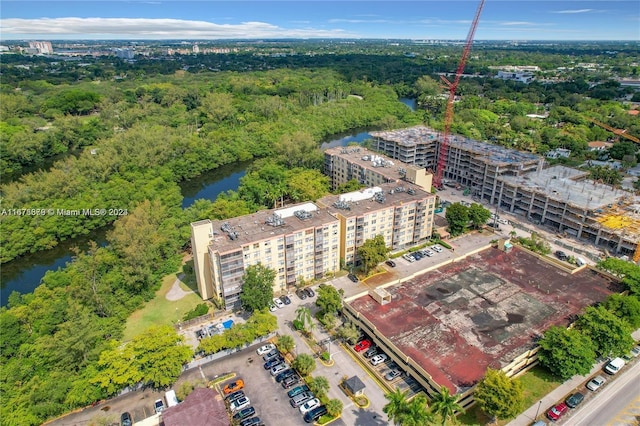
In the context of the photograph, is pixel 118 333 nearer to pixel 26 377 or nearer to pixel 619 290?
pixel 26 377

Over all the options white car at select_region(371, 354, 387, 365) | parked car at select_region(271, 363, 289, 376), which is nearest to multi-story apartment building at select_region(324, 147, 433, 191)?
white car at select_region(371, 354, 387, 365)

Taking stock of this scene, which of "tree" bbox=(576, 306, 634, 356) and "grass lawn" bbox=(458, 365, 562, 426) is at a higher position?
"tree" bbox=(576, 306, 634, 356)

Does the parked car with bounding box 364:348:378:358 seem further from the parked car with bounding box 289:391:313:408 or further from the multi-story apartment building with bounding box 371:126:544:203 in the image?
the multi-story apartment building with bounding box 371:126:544:203

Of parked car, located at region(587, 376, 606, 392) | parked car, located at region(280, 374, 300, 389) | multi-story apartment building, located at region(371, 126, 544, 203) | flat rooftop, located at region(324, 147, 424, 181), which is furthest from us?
multi-story apartment building, located at region(371, 126, 544, 203)

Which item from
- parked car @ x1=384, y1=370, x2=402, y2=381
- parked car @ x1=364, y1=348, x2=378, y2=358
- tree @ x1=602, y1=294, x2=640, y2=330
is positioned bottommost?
parked car @ x1=364, y1=348, x2=378, y2=358

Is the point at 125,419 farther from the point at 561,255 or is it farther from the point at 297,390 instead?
the point at 561,255

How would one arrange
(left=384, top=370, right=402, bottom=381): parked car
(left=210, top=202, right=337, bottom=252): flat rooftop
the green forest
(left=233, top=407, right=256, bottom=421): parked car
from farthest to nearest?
1. (left=210, top=202, right=337, bottom=252): flat rooftop
2. the green forest
3. (left=384, top=370, right=402, bottom=381): parked car
4. (left=233, top=407, right=256, bottom=421): parked car

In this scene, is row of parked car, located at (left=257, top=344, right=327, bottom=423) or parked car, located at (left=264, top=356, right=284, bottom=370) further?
parked car, located at (left=264, top=356, right=284, bottom=370)

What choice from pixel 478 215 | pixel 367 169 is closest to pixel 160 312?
pixel 367 169
